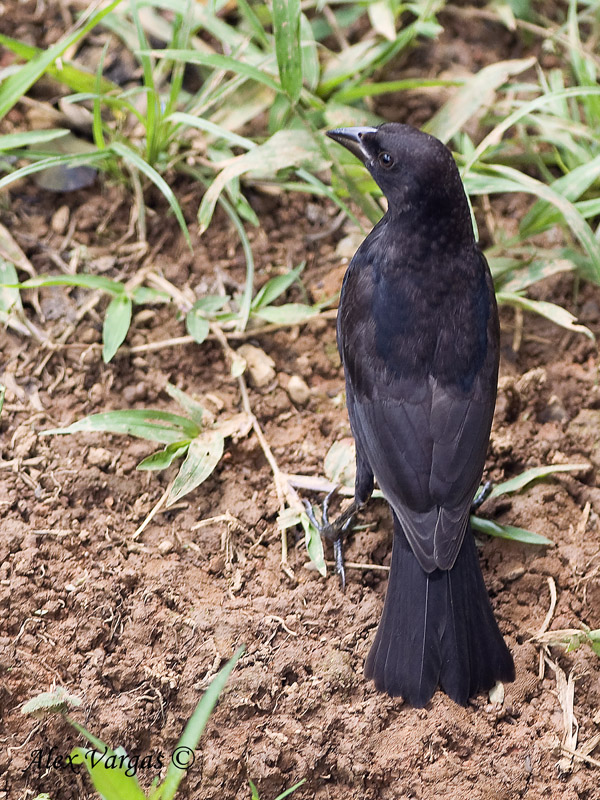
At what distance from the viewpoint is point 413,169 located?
11.5 feet

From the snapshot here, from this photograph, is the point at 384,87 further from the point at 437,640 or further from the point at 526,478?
the point at 437,640

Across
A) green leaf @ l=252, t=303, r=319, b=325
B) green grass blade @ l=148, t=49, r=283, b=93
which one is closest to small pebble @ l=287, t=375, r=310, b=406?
green leaf @ l=252, t=303, r=319, b=325

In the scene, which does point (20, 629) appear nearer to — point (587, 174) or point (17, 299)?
point (17, 299)

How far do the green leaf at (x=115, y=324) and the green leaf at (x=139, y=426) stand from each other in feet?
1.01

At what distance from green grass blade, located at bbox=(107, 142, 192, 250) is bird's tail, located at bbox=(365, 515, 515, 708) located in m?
1.78

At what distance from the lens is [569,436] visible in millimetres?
3982

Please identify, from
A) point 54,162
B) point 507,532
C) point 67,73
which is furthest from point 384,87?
point 507,532

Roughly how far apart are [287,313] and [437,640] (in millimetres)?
1685

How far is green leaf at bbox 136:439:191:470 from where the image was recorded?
364 centimetres

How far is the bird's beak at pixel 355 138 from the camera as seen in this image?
3.77 meters

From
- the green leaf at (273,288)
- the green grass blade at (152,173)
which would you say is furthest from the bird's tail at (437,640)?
the green grass blade at (152,173)

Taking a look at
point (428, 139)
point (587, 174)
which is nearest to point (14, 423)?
point (428, 139)

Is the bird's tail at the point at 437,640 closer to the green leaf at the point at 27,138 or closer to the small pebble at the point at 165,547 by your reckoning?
the small pebble at the point at 165,547

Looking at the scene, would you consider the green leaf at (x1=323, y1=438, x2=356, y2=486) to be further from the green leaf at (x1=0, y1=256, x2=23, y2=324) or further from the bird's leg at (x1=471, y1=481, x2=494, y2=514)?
the green leaf at (x1=0, y1=256, x2=23, y2=324)
